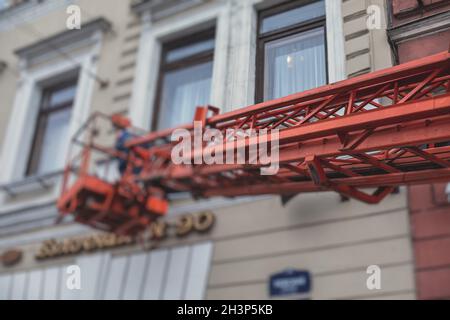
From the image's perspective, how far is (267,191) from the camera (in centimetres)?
674

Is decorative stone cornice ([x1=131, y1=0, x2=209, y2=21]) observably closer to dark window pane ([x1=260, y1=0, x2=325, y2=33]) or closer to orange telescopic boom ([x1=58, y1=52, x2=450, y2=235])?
orange telescopic boom ([x1=58, y1=52, x2=450, y2=235])

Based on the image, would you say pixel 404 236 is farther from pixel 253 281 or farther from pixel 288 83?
pixel 288 83

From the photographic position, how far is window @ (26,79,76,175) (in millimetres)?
11203

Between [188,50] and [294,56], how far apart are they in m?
5.15

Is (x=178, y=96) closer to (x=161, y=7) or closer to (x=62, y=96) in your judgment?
(x=161, y=7)

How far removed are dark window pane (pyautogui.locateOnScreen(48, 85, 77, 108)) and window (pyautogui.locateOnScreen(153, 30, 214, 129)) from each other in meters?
2.44

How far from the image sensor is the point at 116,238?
30.5ft

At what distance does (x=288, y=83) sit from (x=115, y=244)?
522cm

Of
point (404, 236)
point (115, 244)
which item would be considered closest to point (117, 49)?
point (115, 244)

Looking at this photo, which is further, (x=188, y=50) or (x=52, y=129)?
(x=52, y=129)

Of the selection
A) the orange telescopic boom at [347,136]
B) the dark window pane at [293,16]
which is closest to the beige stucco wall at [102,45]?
the orange telescopic boom at [347,136]

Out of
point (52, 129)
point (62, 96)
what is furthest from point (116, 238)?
point (62, 96)

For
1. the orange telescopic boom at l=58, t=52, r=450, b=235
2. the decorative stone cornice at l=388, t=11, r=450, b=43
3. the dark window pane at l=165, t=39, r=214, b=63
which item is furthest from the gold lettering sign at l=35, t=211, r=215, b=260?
the decorative stone cornice at l=388, t=11, r=450, b=43
